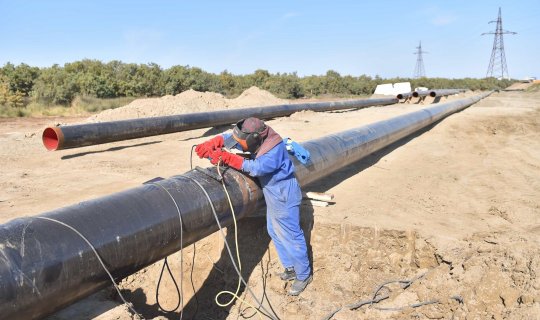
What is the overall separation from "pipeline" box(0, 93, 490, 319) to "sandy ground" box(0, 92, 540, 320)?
472 mm

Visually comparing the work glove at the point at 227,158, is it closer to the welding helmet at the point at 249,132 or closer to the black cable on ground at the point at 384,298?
the welding helmet at the point at 249,132

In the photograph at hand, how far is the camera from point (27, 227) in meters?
2.81

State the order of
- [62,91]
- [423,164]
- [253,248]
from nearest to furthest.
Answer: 1. [253,248]
2. [423,164]
3. [62,91]

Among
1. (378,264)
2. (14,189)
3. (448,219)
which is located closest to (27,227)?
(378,264)

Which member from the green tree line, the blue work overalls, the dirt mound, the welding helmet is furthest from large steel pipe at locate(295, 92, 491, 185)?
the green tree line

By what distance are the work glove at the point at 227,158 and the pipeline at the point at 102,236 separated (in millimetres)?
174

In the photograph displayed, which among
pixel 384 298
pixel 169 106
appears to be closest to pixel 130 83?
pixel 169 106

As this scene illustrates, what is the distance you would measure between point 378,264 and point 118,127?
7.59 m

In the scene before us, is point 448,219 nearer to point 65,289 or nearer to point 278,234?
point 278,234

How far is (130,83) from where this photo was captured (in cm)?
3183

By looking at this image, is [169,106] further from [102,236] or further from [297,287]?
[102,236]

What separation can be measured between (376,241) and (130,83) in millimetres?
29663

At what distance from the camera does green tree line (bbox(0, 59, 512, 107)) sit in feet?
89.9

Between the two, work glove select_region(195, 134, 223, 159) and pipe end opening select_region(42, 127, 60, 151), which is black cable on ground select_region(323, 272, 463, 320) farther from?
pipe end opening select_region(42, 127, 60, 151)
